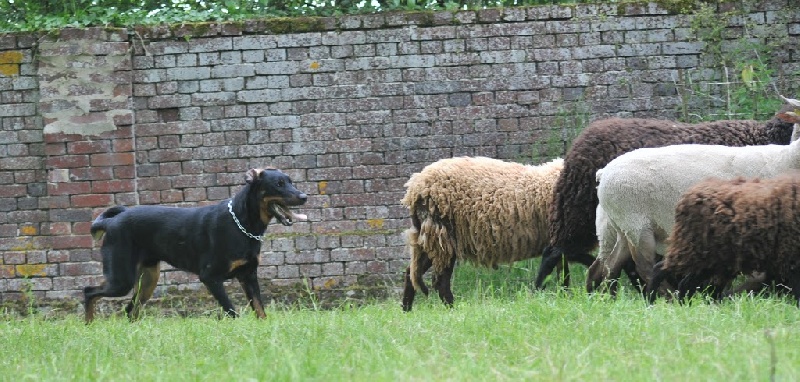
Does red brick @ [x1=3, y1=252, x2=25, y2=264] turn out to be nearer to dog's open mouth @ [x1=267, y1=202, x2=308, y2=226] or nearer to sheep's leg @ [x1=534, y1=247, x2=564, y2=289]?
dog's open mouth @ [x1=267, y1=202, x2=308, y2=226]

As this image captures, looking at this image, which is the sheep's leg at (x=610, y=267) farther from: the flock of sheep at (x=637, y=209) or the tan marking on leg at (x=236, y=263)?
the tan marking on leg at (x=236, y=263)

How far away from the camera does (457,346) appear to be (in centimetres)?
570

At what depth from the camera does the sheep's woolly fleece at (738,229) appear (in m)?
7.05

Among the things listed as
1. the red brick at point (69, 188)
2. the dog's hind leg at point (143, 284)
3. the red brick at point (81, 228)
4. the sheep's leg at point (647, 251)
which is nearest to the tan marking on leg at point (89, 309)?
the dog's hind leg at point (143, 284)

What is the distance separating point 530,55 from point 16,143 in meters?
5.12

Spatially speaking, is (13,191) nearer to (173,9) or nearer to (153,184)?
(153,184)

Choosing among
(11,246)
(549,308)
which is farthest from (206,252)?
(549,308)

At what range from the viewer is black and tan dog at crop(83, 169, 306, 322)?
9094 millimetres

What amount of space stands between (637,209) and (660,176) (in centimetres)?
29

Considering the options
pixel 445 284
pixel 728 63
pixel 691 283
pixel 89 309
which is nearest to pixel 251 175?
pixel 89 309

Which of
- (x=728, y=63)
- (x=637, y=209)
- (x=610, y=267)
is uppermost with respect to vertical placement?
(x=728, y=63)

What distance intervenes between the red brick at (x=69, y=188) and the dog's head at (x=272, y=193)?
2.48 meters

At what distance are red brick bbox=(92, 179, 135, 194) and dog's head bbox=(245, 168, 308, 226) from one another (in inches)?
86.1

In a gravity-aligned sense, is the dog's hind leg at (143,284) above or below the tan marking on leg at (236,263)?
below
